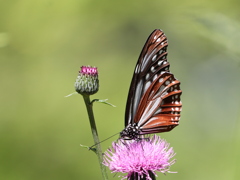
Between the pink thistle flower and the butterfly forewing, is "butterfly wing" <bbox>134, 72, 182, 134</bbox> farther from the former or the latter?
the pink thistle flower
